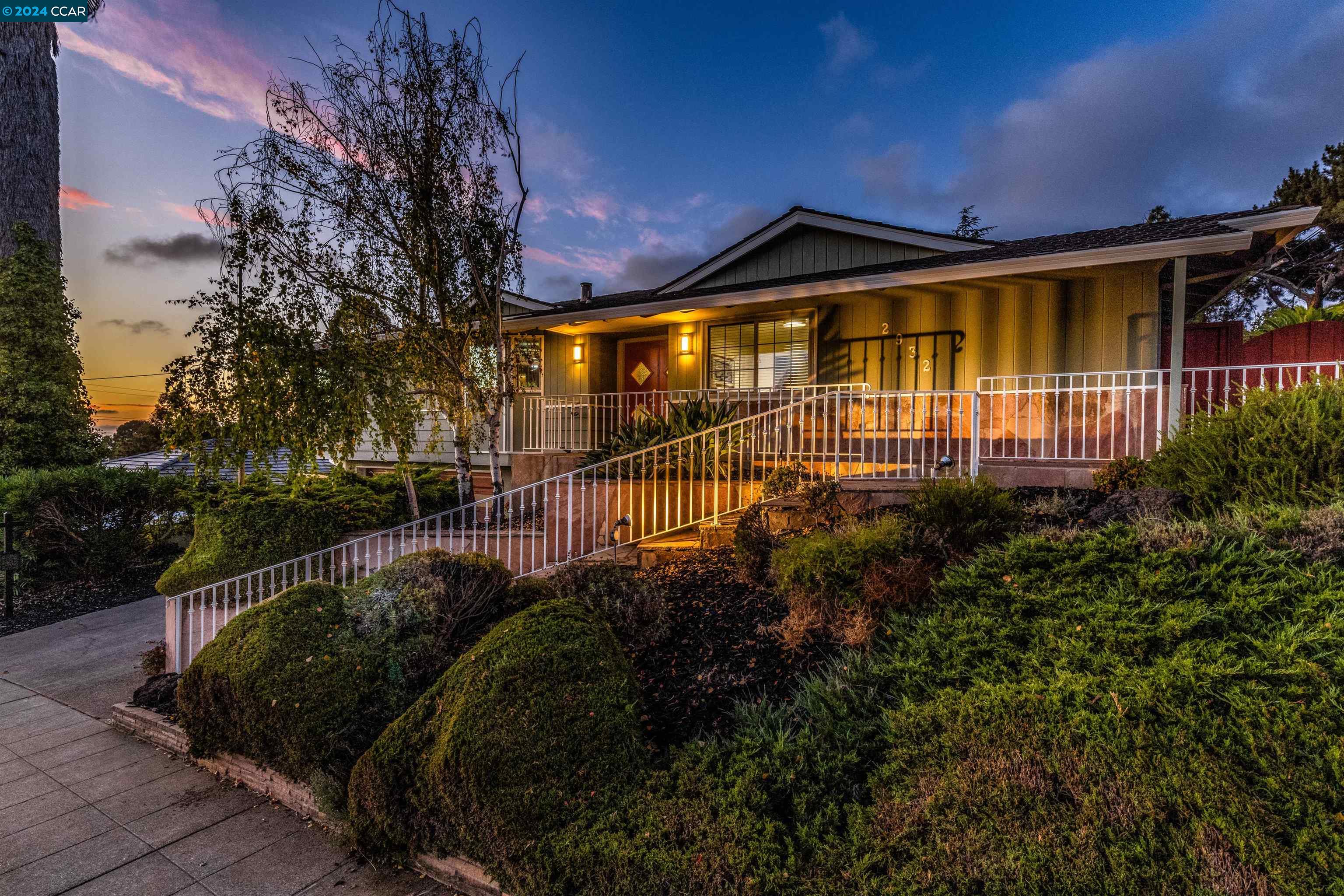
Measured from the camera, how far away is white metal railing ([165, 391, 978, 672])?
6070 millimetres

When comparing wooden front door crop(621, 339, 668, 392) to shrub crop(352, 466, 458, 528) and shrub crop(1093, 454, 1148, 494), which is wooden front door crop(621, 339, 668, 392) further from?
shrub crop(1093, 454, 1148, 494)

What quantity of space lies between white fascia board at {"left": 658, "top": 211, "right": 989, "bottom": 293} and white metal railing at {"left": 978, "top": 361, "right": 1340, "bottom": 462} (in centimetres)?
242

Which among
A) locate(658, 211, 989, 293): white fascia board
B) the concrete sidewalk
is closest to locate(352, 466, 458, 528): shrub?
the concrete sidewalk

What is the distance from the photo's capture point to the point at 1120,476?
5566 mm

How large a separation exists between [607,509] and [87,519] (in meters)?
7.36

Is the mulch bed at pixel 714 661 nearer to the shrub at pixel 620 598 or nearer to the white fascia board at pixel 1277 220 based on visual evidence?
the shrub at pixel 620 598

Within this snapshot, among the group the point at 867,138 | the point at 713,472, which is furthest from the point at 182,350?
the point at 867,138

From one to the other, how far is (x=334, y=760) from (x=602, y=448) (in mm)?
6148

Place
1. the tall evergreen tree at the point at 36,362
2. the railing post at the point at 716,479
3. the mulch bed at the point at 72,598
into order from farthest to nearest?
the tall evergreen tree at the point at 36,362 → the mulch bed at the point at 72,598 → the railing post at the point at 716,479

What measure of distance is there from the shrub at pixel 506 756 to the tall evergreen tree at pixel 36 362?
34.9 feet

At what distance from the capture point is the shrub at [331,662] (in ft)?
11.1

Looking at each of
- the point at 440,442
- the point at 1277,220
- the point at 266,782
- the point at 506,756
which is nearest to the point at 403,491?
the point at 440,442

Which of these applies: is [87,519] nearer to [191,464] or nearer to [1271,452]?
[191,464]

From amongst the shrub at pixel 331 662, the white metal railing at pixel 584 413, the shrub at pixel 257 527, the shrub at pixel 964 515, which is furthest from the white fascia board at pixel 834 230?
the shrub at pixel 331 662
